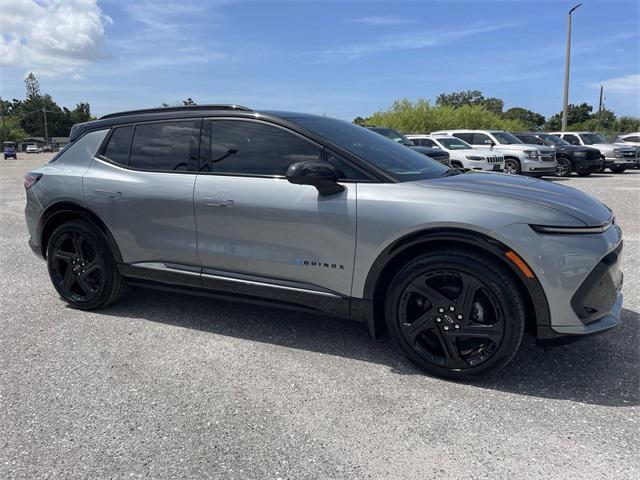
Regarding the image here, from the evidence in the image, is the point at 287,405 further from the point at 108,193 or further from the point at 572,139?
the point at 572,139

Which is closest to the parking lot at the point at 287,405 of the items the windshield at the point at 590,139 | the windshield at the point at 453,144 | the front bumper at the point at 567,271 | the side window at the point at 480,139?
the front bumper at the point at 567,271

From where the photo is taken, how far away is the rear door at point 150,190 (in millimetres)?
3695

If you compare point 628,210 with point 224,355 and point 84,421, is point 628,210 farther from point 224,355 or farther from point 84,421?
point 84,421

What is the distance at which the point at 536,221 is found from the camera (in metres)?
2.74

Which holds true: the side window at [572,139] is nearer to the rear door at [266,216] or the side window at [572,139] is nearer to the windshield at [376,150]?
the windshield at [376,150]

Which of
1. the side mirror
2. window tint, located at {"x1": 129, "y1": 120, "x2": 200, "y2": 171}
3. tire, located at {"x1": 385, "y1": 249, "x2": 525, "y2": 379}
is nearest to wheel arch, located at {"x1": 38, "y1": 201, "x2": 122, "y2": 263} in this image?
window tint, located at {"x1": 129, "y1": 120, "x2": 200, "y2": 171}

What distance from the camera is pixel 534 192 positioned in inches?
120

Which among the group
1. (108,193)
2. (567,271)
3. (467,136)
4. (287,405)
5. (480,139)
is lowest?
(287,405)

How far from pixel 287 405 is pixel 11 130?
130106mm

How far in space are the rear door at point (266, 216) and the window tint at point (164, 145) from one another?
0.51 ft

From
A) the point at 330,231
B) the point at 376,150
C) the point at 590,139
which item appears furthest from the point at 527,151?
the point at 330,231

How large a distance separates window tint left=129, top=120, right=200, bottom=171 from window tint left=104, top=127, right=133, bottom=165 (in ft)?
0.21

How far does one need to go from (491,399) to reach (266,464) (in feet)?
4.37

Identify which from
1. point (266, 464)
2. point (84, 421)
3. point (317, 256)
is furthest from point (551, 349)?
point (84, 421)
